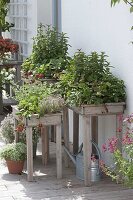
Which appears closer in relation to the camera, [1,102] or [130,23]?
[130,23]

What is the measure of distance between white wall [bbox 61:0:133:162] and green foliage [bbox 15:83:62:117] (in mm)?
720

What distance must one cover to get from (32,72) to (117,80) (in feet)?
4.93

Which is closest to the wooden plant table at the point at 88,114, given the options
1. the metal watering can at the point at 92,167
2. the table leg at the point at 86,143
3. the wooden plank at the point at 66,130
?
the table leg at the point at 86,143

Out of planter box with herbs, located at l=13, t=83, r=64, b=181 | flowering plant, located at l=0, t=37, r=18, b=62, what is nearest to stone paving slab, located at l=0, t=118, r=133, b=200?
planter box with herbs, located at l=13, t=83, r=64, b=181

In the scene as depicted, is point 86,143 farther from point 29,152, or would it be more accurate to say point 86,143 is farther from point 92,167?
point 29,152

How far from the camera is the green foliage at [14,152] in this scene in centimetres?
571

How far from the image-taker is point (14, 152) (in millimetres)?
5742

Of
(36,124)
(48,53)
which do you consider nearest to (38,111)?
(36,124)

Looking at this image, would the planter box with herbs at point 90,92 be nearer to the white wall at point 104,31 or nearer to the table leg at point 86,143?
the table leg at point 86,143

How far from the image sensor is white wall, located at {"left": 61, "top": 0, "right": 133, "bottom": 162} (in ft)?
17.4

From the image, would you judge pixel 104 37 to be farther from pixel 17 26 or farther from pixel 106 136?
pixel 17 26

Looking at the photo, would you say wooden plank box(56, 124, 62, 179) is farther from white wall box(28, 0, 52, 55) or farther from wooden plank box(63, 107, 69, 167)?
white wall box(28, 0, 52, 55)

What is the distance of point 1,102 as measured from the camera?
960 cm

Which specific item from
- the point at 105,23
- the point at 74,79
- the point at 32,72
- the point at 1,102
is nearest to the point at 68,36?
the point at 32,72
